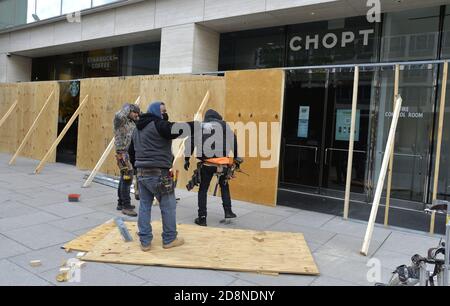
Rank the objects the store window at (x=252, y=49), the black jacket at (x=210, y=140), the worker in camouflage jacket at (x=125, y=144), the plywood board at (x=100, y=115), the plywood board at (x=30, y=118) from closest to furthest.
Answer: the black jacket at (x=210, y=140) < the worker in camouflage jacket at (x=125, y=144) < the plywood board at (x=100, y=115) < the store window at (x=252, y=49) < the plywood board at (x=30, y=118)

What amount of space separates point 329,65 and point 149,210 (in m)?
5.13

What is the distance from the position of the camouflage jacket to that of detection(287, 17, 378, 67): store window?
5.19 metres

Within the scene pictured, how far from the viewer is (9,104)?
15.1 m

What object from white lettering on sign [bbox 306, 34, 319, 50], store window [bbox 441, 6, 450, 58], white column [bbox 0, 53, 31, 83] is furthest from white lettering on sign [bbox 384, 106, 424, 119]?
white column [bbox 0, 53, 31, 83]

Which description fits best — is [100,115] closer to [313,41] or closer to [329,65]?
[313,41]

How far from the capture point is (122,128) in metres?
7.39

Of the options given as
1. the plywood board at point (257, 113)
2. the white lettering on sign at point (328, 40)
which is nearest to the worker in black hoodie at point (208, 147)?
the plywood board at point (257, 113)

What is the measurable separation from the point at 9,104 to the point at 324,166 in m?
11.4

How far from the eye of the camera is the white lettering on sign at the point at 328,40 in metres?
9.77

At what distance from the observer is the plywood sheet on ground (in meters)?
4.89

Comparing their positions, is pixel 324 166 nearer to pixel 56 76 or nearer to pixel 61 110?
pixel 61 110

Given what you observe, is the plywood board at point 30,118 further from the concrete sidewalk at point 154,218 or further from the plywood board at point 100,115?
the concrete sidewalk at point 154,218

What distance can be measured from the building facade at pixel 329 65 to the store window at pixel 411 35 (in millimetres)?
21

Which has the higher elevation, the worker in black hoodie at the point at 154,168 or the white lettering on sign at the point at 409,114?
the white lettering on sign at the point at 409,114
